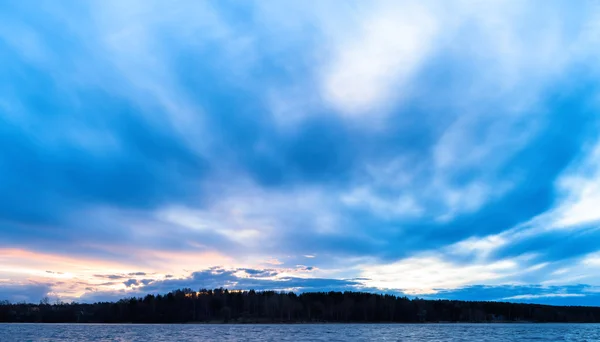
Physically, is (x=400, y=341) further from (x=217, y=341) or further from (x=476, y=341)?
(x=217, y=341)

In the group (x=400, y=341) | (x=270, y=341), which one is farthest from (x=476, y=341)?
(x=270, y=341)

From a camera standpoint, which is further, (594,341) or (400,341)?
(594,341)

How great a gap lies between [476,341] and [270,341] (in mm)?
38078

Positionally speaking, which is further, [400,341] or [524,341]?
[524,341]

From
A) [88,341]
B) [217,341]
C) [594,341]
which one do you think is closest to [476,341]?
[594,341]

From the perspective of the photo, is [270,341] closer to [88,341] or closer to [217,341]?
[217,341]

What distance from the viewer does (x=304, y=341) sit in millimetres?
83062

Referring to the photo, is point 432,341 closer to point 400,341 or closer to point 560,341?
point 400,341

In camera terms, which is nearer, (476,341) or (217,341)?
(217,341)

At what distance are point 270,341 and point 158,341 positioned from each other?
1955cm

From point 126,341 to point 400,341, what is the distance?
47.4 metres

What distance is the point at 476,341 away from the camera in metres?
90.1

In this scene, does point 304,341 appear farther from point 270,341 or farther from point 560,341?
point 560,341

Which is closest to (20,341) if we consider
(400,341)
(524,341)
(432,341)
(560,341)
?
(400,341)
